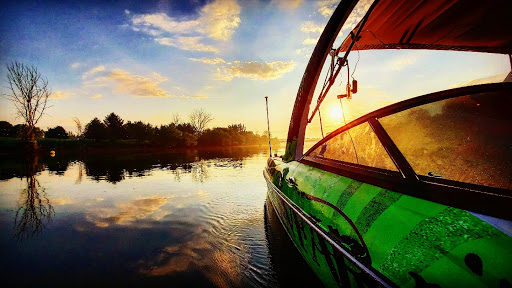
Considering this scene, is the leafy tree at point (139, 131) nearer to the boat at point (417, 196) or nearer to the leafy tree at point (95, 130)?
the leafy tree at point (95, 130)

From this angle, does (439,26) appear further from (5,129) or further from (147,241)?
(5,129)

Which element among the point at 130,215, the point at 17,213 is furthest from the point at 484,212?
the point at 17,213

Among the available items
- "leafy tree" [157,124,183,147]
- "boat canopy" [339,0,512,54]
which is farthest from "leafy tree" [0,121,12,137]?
"boat canopy" [339,0,512,54]

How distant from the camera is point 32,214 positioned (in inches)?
191

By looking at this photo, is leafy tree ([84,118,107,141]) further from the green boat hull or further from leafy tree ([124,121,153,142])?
the green boat hull

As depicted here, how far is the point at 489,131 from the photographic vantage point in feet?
4.22

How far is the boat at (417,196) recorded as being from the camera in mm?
966

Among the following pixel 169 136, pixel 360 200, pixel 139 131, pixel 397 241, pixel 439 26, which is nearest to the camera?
pixel 397 241

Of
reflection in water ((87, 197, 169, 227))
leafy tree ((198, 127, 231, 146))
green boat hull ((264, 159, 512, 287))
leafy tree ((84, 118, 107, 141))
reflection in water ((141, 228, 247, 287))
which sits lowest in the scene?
reflection in water ((141, 228, 247, 287))

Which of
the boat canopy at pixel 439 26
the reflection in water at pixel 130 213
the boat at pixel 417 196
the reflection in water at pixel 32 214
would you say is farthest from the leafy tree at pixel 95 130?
the boat at pixel 417 196

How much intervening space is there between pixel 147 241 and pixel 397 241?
3799mm

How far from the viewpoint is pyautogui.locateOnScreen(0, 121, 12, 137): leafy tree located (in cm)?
4531

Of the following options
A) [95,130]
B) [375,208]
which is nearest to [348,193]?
[375,208]

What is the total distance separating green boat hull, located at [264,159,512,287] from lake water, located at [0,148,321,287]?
1.11 metres
